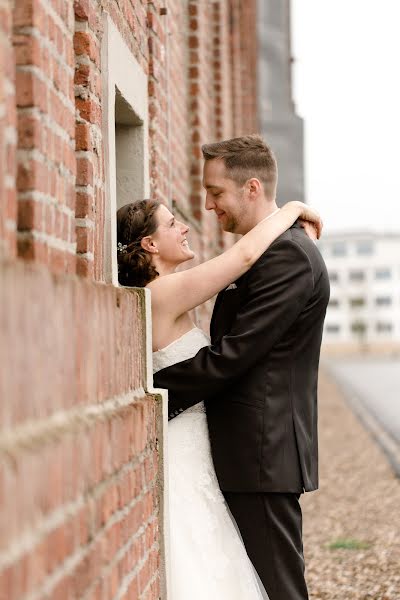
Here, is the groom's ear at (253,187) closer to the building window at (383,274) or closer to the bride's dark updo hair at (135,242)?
the bride's dark updo hair at (135,242)

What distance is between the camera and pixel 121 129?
15.2ft

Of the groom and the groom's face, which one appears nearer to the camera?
the groom

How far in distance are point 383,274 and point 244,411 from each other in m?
100

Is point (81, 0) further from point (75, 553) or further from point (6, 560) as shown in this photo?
point (6, 560)

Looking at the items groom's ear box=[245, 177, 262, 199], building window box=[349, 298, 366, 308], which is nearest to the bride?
groom's ear box=[245, 177, 262, 199]

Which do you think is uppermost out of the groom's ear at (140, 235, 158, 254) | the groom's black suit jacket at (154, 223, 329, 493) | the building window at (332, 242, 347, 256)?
the groom's ear at (140, 235, 158, 254)

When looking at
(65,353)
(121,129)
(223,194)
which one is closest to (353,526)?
(121,129)

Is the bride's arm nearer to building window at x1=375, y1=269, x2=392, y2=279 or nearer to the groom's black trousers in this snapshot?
the groom's black trousers

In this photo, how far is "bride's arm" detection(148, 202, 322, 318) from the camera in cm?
346

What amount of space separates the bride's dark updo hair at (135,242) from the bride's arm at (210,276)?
19 cm

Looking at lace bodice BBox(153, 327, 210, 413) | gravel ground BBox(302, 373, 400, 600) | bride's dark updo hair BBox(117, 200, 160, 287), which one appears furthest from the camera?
gravel ground BBox(302, 373, 400, 600)

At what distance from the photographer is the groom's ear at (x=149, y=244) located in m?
3.79

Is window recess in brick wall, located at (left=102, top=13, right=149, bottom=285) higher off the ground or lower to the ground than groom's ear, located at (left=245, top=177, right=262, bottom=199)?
higher

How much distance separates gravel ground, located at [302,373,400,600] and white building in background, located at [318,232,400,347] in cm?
8715
